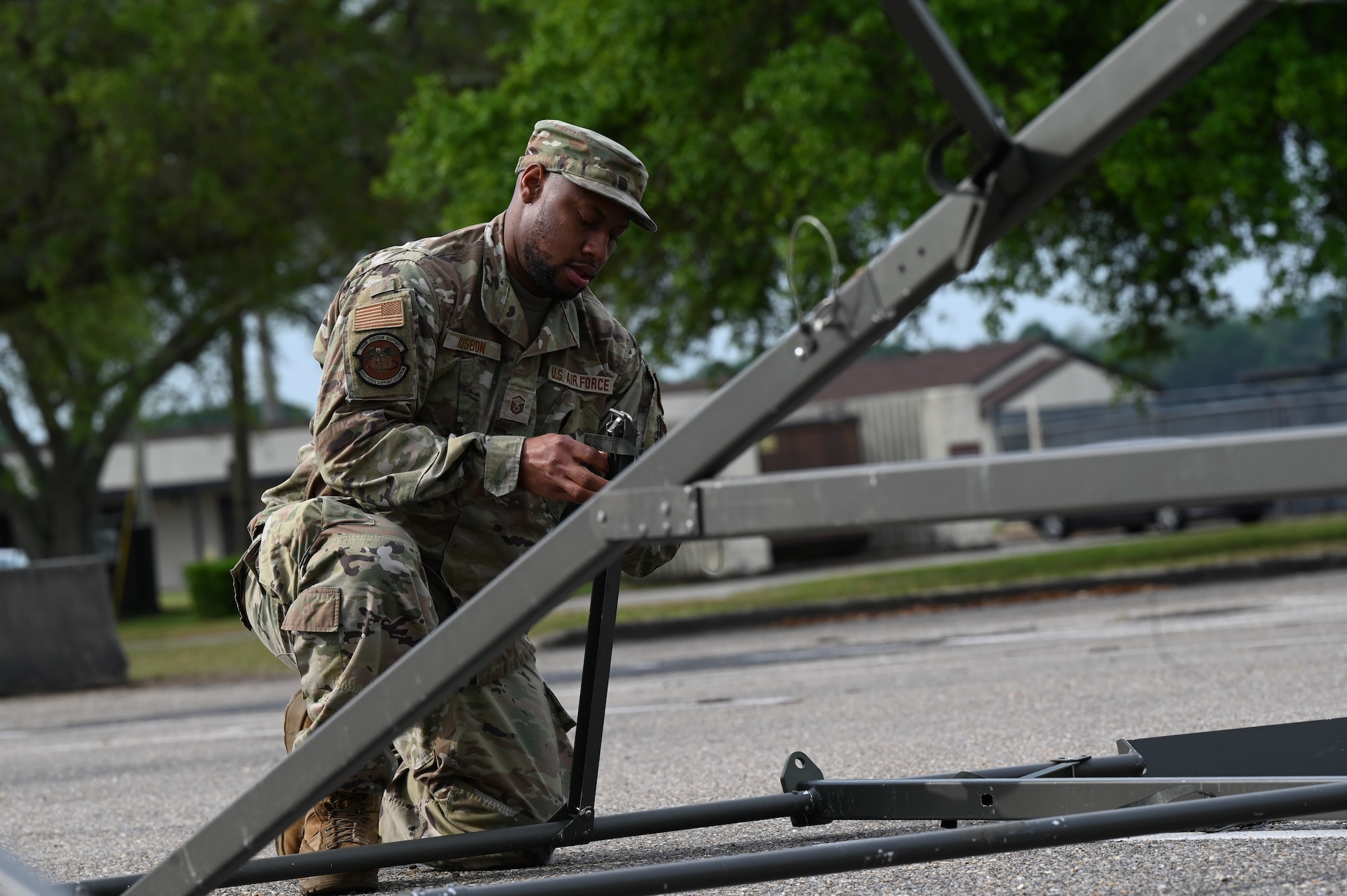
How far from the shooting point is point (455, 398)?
3.35 meters

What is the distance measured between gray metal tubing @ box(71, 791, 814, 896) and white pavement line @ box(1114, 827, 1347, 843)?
28.2 inches

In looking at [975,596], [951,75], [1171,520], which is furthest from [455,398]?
[1171,520]

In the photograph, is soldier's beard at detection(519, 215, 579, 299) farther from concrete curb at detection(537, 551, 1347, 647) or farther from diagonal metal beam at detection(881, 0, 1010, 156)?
concrete curb at detection(537, 551, 1347, 647)

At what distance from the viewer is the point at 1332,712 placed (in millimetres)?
4562

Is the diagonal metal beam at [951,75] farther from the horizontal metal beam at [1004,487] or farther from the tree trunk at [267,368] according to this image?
the tree trunk at [267,368]

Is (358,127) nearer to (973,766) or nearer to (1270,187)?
(1270,187)

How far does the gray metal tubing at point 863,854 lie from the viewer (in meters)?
2.14

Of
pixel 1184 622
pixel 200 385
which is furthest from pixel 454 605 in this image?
pixel 200 385

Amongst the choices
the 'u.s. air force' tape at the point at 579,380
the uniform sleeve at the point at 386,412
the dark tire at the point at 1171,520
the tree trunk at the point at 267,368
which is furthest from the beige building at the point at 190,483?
the uniform sleeve at the point at 386,412

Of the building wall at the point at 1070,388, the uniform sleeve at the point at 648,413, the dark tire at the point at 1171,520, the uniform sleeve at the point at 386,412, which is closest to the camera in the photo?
the uniform sleeve at the point at 386,412

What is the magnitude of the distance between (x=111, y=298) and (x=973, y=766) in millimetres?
19699

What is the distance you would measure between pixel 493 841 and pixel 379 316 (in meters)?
1.08

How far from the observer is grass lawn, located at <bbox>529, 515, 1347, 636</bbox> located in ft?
Answer: 45.9

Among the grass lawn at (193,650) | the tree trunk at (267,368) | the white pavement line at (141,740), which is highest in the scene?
the tree trunk at (267,368)
